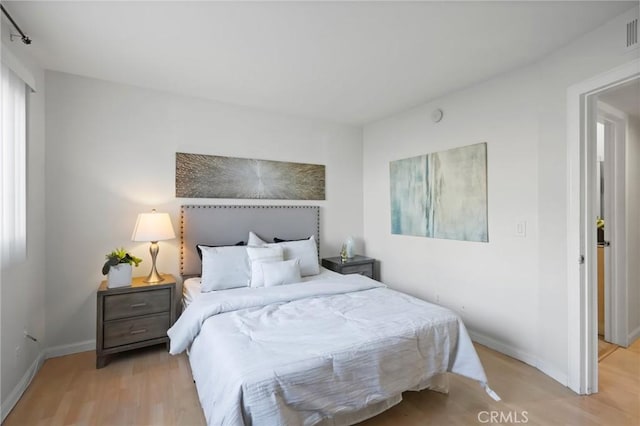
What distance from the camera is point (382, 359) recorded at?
1736mm

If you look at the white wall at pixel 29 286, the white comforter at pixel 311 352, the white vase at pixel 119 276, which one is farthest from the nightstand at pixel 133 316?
the white comforter at pixel 311 352

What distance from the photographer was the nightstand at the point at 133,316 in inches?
101

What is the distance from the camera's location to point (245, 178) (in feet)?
11.9

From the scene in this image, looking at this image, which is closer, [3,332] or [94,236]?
[3,332]

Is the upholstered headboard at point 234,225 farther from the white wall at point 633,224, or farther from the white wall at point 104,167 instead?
the white wall at point 633,224

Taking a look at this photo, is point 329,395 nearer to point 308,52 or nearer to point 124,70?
point 308,52

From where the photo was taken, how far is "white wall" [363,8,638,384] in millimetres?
2352

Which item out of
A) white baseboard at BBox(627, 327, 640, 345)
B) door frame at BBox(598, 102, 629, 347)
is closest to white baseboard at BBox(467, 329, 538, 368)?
door frame at BBox(598, 102, 629, 347)

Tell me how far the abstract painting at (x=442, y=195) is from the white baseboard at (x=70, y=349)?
3513 millimetres

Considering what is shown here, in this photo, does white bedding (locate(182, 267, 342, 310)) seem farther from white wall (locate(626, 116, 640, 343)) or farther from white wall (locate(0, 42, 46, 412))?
white wall (locate(626, 116, 640, 343))

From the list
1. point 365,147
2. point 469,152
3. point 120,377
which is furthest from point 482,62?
point 120,377

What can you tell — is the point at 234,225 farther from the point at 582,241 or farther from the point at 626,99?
the point at 626,99

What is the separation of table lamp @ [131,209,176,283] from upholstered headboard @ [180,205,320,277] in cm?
33

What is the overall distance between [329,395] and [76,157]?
3048 mm
